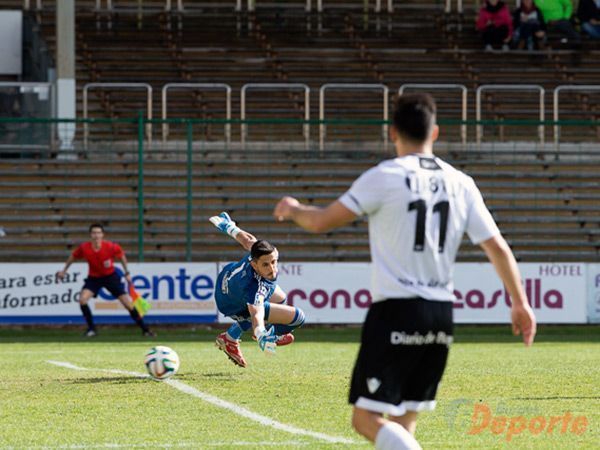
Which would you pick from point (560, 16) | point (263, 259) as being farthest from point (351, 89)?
point (263, 259)

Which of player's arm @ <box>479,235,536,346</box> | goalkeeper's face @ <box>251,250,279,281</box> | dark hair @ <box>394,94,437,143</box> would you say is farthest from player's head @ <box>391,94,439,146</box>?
goalkeeper's face @ <box>251,250,279,281</box>

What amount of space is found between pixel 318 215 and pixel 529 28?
2743 centimetres

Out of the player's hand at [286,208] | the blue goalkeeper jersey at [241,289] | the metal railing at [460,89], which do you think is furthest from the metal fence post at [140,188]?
the player's hand at [286,208]

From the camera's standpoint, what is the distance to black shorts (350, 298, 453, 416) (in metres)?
6.53

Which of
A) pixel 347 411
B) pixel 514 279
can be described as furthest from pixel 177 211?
pixel 514 279

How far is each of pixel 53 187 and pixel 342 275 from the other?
21.1ft

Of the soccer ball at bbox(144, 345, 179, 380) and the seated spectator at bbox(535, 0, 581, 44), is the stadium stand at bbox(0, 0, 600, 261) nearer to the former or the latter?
the seated spectator at bbox(535, 0, 581, 44)

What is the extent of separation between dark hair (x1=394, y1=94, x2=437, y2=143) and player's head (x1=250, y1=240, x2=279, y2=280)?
Result: 7538 mm

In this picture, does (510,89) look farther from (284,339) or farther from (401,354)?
(401,354)

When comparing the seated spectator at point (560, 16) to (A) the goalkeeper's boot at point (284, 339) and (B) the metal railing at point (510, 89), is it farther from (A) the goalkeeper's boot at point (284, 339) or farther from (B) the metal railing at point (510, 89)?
(A) the goalkeeper's boot at point (284, 339)

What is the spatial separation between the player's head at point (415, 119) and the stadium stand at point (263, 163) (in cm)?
1905

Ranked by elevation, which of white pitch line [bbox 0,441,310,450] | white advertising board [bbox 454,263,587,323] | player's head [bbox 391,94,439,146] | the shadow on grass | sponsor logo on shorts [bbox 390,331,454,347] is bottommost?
the shadow on grass

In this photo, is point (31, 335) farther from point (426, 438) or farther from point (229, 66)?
point (426, 438)

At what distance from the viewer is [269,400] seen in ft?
38.9
